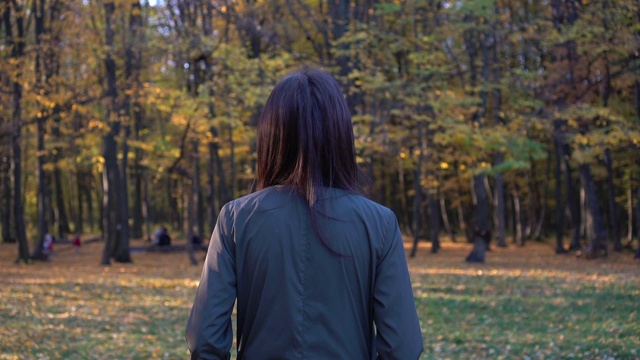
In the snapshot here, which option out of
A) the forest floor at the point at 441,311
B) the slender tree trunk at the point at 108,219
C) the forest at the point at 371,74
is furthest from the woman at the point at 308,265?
the slender tree trunk at the point at 108,219

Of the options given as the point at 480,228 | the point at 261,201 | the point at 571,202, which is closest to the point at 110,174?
the point at 480,228

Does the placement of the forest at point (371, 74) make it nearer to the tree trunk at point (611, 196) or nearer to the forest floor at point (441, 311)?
the tree trunk at point (611, 196)

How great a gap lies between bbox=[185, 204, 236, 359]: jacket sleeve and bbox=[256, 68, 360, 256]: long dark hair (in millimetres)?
248

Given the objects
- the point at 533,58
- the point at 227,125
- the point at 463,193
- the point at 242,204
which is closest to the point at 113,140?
the point at 227,125

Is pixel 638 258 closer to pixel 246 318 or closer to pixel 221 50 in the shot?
pixel 221 50

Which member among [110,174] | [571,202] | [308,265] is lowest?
[571,202]

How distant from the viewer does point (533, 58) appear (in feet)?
93.4

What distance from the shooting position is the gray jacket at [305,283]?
7.80ft

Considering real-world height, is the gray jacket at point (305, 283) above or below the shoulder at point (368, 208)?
below

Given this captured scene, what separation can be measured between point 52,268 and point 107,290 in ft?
30.3

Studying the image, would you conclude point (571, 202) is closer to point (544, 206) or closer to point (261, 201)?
point (544, 206)

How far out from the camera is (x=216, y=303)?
2393 millimetres

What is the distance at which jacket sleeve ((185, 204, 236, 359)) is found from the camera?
2367 mm

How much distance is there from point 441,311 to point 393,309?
429 inches
